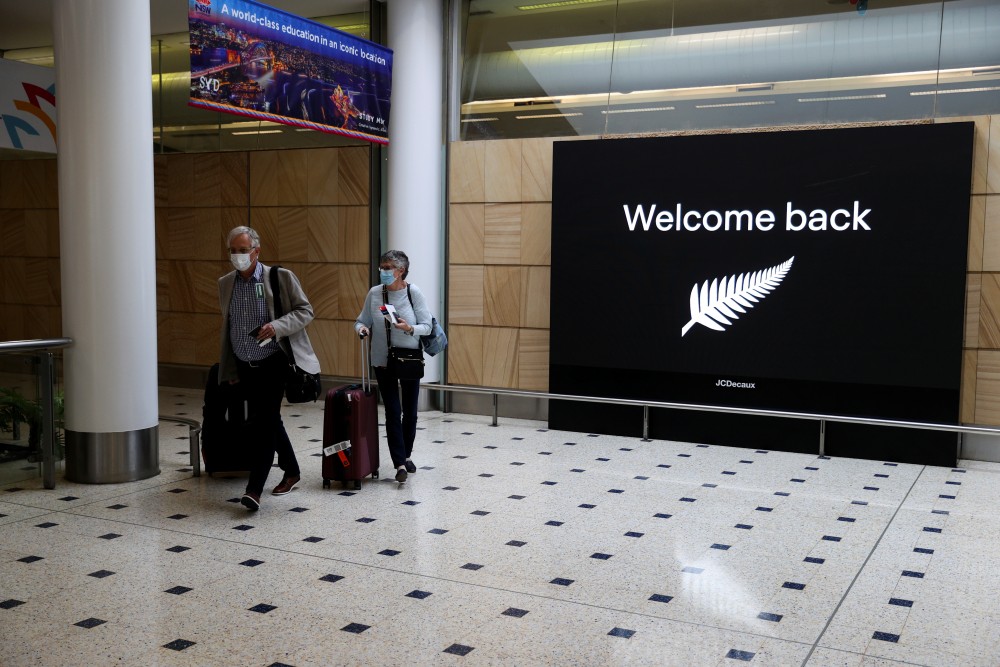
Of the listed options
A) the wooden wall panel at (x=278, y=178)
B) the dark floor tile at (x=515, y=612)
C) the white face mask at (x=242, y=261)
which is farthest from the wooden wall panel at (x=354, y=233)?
the dark floor tile at (x=515, y=612)

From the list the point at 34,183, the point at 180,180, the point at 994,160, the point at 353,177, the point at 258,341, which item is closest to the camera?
the point at 258,341

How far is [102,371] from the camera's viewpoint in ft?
21.6

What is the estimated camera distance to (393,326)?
6.61 metres

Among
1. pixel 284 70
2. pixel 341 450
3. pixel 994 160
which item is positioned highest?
pixel 284 70

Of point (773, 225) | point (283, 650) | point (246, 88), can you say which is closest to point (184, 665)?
point (283, 650)

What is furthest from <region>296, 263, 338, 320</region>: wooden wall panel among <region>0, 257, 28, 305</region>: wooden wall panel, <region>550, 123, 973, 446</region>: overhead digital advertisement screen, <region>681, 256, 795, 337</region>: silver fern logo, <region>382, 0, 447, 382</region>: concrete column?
<region>0, 257, 28, 305</region>: wooden wall panel

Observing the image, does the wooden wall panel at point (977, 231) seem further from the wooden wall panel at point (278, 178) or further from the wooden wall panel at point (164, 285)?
the wooden wall panel at point (164, 285)

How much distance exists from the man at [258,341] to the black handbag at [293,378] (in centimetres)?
2

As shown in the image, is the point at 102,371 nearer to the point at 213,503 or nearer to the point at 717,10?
the point at 213,503

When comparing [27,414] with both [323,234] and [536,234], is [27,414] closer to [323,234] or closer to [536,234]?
[323,234]

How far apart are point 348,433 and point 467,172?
4191mm

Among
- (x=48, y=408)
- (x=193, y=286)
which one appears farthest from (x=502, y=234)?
(x=48, y=408)

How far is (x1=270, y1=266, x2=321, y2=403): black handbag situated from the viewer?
5961mm

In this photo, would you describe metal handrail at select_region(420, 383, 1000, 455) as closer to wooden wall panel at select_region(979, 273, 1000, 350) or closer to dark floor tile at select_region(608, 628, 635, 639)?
wooden wall panel at select_region(979, 273, 1000, 350)
